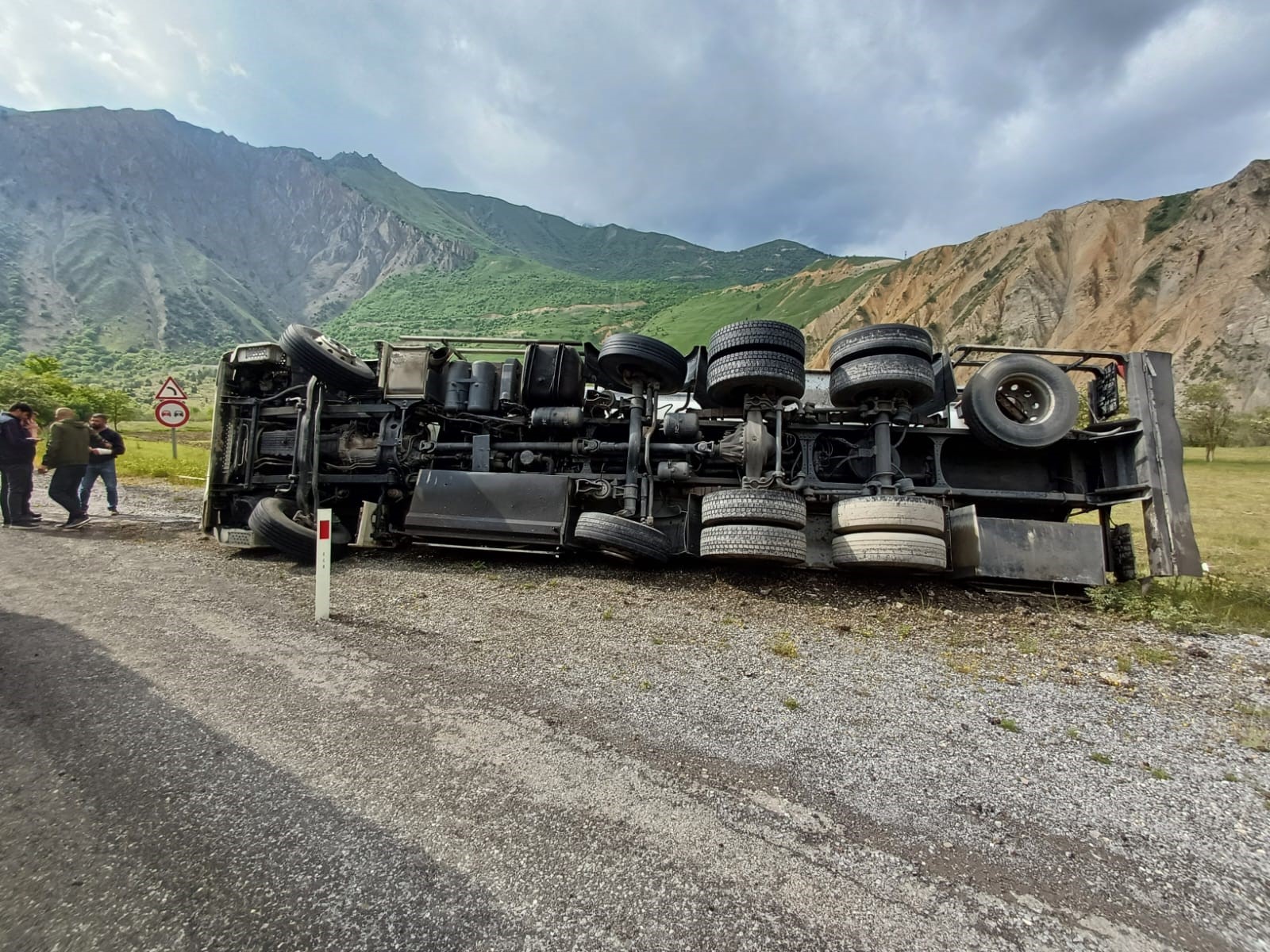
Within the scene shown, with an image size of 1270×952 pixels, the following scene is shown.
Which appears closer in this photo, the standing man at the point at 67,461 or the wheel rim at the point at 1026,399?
the wheel rim at the point at 1026,399

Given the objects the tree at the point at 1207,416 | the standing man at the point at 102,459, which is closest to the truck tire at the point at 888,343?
the standing man at the point at 102,459

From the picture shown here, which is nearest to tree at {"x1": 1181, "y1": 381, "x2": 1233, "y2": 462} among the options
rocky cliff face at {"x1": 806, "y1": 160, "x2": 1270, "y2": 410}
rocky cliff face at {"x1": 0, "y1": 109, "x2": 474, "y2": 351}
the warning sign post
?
rocky cliff face at {"x1": 806, "y1": 160, "x2": 1270, "y2": 410}

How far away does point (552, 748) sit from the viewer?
7.02ft

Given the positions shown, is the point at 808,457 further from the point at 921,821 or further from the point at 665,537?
the point at 921,821

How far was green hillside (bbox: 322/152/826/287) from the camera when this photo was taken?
125 meters

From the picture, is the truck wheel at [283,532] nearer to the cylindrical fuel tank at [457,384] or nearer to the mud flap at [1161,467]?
the cylindrical fuel tank at [457,384]

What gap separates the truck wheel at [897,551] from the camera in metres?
4.17

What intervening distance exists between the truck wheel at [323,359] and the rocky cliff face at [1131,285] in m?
Result: 42.7

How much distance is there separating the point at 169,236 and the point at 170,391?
150 metres

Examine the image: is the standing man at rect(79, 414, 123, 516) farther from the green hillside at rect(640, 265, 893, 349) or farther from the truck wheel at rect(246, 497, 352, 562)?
the green hillside at rect(640, 265, 893, 349)

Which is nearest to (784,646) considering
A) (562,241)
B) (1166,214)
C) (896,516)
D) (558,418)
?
(896,516)

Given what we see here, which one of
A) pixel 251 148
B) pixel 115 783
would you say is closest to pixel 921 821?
pixel 115 783

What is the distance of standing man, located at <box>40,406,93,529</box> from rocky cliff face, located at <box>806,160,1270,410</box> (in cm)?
4374

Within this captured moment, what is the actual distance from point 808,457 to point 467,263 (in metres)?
115
